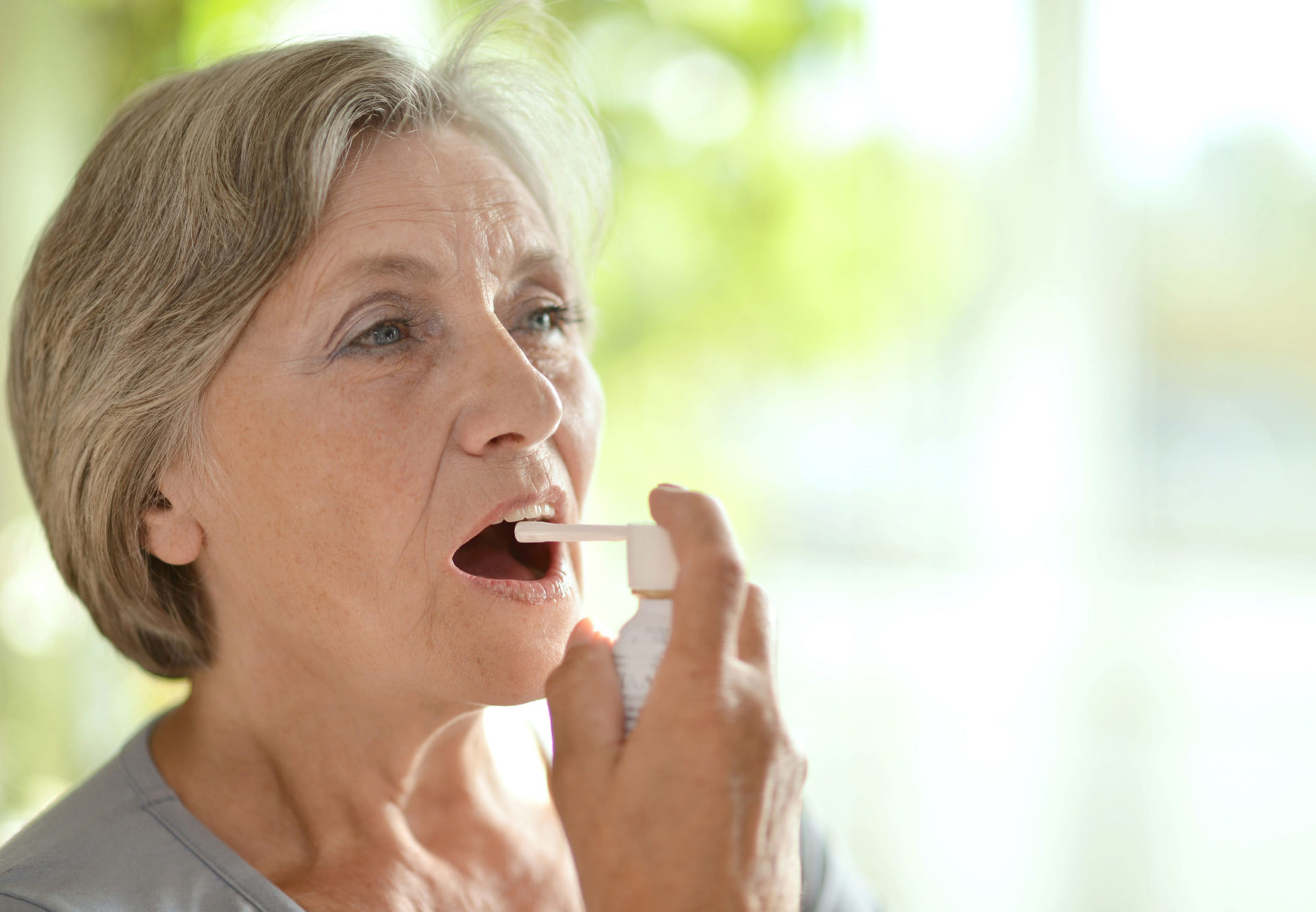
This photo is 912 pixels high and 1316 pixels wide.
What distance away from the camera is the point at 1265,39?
8.67 ft

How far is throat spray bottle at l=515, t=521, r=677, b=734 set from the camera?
0.83m

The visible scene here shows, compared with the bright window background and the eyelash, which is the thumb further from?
the bright window background

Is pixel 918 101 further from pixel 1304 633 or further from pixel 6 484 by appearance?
pixel 6 484

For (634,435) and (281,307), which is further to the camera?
(634,435)

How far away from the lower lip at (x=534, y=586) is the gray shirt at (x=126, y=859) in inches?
13.0

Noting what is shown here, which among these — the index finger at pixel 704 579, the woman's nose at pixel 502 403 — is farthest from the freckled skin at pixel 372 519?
the index finger at pixel 704 579

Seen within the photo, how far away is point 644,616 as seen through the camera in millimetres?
861

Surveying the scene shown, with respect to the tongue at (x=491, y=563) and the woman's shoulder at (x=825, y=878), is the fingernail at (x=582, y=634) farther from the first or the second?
the woman's shoulder at (x=825, y=878)

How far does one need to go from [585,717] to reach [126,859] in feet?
1.64

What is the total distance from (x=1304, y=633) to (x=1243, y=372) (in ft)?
2.19

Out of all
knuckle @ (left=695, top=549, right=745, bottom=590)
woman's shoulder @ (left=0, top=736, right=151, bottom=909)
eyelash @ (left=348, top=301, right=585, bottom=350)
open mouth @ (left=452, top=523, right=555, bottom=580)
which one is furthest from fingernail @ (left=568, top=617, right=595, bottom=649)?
woman's shoulder @ (left=0, top=736, right=151, bottom=909)

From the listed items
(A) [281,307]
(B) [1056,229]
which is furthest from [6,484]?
(B) [1056,229]

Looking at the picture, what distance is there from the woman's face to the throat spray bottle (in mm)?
204

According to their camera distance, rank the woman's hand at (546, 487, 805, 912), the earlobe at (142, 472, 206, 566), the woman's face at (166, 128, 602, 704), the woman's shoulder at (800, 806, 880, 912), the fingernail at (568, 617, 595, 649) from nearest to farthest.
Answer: the woman's hand at (546, 487, 805, 912)
the fingernail at (568, 617, 595, 649)
the woman's face at (166, 128, 602, 704)
the earlobe at (142, 472, 206, 566)
the woman's shoulder at (800, 806, 880, 912)
